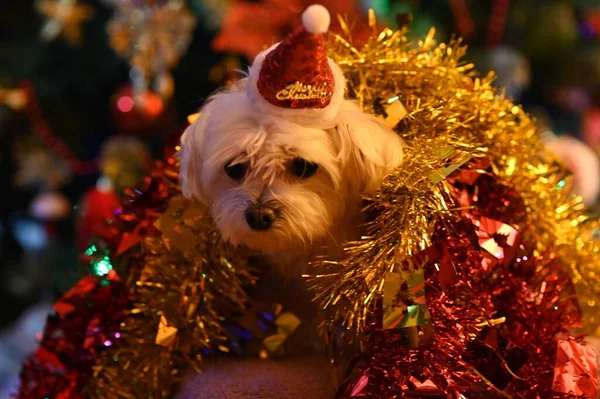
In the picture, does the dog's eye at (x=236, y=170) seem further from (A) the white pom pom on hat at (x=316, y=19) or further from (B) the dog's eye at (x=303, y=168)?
(A) the white pom pom on hat at (x=316, y=19)

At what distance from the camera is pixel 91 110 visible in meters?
1.76

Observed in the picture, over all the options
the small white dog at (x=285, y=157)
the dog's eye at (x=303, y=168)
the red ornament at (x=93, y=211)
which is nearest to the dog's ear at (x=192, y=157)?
the small white dog at (x=285, y=157)

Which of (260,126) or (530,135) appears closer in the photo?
(260,126)

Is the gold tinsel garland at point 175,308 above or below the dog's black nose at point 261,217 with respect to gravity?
below

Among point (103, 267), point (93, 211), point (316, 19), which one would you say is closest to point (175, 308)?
point (103, 267)

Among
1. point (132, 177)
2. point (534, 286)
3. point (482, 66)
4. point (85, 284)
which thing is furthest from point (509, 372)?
point (132, 177)

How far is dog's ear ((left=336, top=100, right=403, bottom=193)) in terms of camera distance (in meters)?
0.60

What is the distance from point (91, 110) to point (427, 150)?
136 cm

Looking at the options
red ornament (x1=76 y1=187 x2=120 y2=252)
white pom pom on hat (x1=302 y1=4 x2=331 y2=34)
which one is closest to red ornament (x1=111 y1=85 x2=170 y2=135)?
red ornament (x1=76 y1=187 x2=120 y2=252)

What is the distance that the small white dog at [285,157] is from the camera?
0.59 metres

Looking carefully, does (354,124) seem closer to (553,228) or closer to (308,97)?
(308,97)

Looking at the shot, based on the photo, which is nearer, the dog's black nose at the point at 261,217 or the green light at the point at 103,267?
the dog's black nose at the point at 261,217

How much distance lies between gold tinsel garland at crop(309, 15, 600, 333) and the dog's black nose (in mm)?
74

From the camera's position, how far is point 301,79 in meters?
0.57
